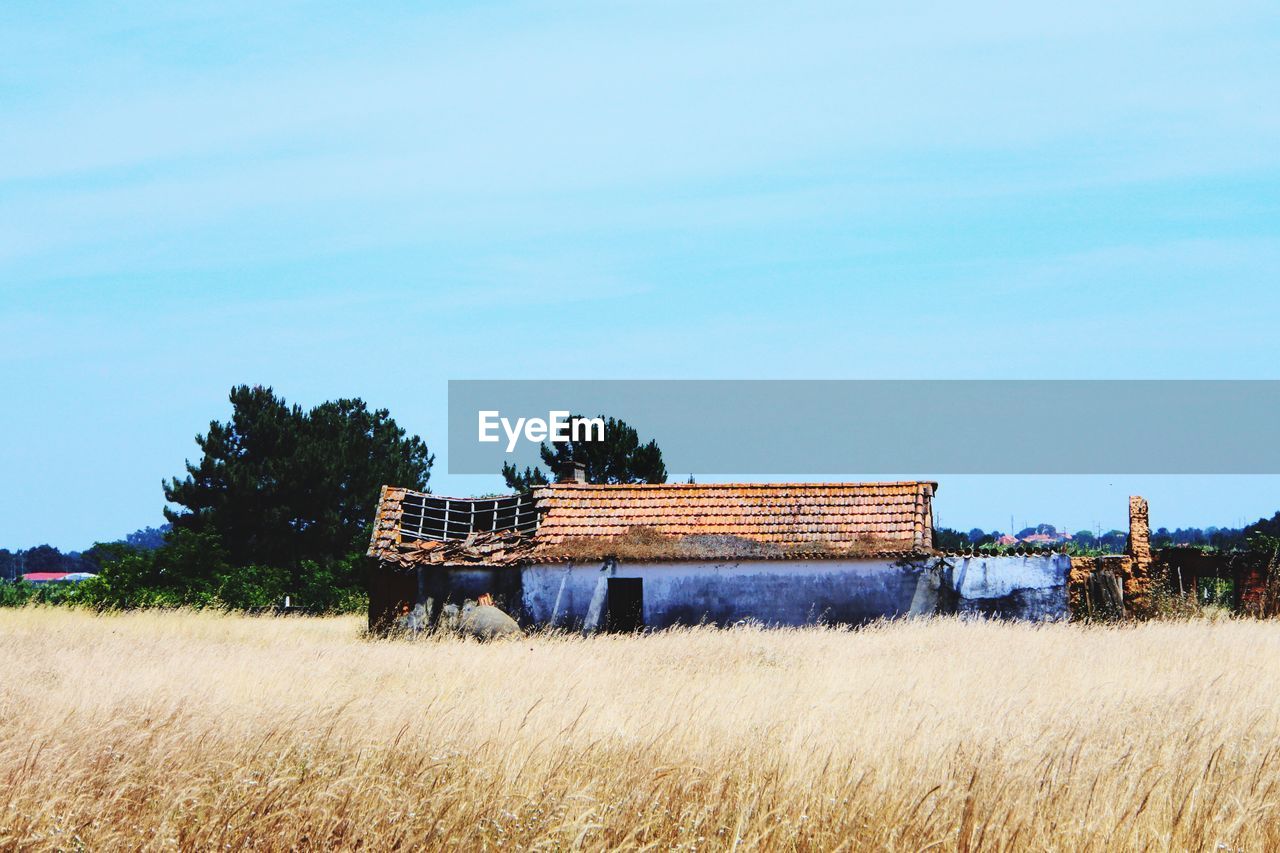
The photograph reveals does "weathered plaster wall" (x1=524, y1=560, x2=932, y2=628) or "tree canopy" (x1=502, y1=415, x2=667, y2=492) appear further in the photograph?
"tree canopy" (x1=502, y1=415, x2=667, y2=492)

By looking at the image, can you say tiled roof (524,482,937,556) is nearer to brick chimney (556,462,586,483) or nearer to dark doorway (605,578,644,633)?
dark doorway (605,578,644,633)

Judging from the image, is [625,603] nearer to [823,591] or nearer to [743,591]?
[743,591]

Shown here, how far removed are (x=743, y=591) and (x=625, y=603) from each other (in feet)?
8.57

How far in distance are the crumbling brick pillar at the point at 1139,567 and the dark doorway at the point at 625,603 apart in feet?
33.5

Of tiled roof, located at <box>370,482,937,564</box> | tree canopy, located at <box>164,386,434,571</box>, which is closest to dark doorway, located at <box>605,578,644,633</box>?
tiled roof, located at <box>370,482,937,564</box>

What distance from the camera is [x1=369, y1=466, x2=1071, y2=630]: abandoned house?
2775 centimetres

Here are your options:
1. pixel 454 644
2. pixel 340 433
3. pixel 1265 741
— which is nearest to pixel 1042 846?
pixel 1265 741

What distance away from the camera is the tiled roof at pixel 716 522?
28531 mm

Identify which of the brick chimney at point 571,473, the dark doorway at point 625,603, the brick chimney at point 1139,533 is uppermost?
the brick chimney at point 571,473

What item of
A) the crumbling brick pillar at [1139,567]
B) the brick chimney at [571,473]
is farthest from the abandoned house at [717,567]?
the brick chimney at [571,473]

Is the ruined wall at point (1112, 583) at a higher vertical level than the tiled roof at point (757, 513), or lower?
lower

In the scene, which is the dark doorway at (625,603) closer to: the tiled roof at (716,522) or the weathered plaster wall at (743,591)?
the weathered plaster wall at (743,591)

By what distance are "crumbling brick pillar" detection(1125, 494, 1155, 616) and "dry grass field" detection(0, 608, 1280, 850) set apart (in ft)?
45.8

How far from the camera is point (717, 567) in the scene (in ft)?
92.8
